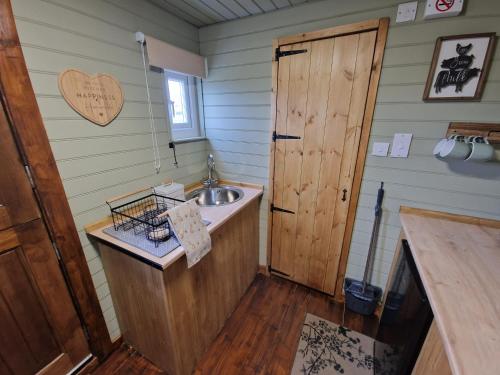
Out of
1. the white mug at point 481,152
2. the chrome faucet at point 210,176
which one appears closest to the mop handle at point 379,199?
the white mug at point 481,152

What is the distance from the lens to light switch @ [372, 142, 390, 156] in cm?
149

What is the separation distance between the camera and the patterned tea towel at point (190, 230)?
1118mm

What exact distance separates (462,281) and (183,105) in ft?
7.12

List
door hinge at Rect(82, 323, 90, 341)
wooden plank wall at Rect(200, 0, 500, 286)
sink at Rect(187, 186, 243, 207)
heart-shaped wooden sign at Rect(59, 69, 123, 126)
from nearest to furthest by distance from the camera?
heart-shaped wooden sign at Rect(59, 69, 123, 126), wooden plank wall at Rect(200, 0, 500, 286), door hinge at Rect(82, 323, 90, 341), sink at Rect(187, 186, 243, 207)

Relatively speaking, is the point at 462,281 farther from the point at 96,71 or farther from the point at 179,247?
the point at 96,71

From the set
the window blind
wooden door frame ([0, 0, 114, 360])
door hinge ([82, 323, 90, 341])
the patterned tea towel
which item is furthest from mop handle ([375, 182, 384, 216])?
door hinge ([82, 323, 90, 341])

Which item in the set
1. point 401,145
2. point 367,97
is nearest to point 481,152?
point 401,145

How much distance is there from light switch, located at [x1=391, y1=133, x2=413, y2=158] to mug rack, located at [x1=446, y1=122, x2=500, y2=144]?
0.20 metres

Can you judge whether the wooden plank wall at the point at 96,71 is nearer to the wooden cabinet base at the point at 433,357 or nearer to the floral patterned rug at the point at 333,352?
the floral patterned rug at the point at 333,352

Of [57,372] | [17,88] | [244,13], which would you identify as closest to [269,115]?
[244,13]

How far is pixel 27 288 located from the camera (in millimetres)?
1122

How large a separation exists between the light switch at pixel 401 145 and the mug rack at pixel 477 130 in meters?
0.20

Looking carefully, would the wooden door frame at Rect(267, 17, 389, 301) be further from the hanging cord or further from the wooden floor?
the hanging cord

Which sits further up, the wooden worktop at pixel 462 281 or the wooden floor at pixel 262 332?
the wooden worktop at pixel 462 281
